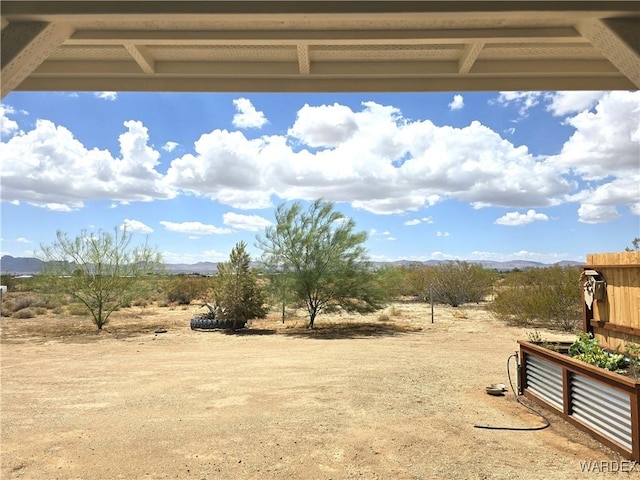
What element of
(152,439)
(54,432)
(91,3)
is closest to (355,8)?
(91,3)

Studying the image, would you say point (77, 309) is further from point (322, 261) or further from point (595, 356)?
point (595, 356)

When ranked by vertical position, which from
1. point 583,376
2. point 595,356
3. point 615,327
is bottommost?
point 583,376

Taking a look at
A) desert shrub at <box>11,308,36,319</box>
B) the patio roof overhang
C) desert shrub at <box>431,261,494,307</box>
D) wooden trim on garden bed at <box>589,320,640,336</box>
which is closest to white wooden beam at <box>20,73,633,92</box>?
the patio roof overhang

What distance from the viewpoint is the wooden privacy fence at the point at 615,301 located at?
610 cm

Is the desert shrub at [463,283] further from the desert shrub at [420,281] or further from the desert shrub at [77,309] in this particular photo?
the desert shrub at [77,309]

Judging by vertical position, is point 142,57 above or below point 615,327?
above

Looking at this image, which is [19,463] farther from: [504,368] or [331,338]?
[331,338]

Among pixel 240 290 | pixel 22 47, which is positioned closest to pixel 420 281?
pixel 240 290

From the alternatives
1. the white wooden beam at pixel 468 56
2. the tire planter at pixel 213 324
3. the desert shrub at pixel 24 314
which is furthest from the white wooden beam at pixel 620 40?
the desert shrub at pixel 24 314

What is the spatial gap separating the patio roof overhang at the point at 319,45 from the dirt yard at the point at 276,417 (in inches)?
141

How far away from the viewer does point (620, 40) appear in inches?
94.3

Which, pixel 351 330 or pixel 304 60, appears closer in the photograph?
pixel 304 60

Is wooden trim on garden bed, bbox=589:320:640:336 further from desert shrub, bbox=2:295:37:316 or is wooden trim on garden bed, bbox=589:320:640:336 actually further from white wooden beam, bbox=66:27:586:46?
desert shrub, bbox=2:295:37:316

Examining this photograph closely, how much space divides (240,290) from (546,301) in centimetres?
1162
